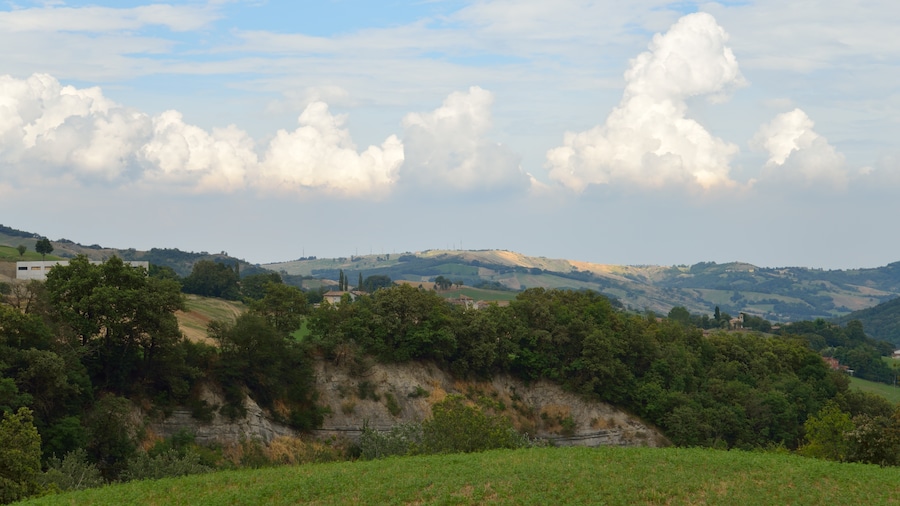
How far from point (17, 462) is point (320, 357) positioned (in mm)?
46093

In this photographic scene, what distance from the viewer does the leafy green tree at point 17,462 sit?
132 feet

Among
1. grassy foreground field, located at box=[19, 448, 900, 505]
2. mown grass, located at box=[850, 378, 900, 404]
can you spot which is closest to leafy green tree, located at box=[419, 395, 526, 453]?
grassy foreground field, located at box=[19, 448, 900, 505]

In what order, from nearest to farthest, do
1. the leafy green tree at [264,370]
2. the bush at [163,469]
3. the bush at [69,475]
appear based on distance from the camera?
the bush at [69,475] → the bush at [163,469] → the leafy green tree at [264,370]

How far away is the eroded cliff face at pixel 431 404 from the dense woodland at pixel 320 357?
4.71ft

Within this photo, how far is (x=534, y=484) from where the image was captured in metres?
39.0

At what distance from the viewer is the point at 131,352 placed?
221ft

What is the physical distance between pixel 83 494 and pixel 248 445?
33.2 m

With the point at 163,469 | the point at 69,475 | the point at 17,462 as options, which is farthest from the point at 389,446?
the point at 17,462

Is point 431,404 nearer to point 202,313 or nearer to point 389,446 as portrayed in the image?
point 389,446

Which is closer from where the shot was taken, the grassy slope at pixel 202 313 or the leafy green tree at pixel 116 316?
the leafy green tree at pixel 116 316

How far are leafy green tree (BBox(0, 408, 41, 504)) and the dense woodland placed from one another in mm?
97

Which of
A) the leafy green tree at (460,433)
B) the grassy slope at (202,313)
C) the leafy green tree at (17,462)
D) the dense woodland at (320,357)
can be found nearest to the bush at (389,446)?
the leafy green tree at (460,433)

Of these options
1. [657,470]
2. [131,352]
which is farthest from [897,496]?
[131,352]

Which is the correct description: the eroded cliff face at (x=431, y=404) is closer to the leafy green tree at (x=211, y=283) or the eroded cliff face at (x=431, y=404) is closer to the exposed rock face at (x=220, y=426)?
the exposed rock face at (x=220, y=426)
